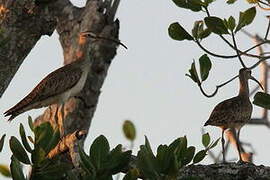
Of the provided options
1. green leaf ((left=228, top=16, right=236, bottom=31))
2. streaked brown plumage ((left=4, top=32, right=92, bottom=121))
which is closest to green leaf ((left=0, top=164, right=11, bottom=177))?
green leaf ((left=228, top=16, right=236, bottom=31))

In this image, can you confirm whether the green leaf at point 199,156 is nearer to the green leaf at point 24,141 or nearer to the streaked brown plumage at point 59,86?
the green leaf at point 24,141

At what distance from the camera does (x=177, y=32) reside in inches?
248

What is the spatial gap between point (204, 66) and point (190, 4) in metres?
0.54

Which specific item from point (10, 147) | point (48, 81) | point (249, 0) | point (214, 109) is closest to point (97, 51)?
point (48, 81)

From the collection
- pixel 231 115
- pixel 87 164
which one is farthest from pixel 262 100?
pixel 231 115

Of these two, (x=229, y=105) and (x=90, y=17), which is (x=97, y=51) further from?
(x=229, y=105)

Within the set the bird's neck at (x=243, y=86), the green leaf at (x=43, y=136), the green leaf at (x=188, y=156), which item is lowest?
the green leaf at (x=188, y=156)

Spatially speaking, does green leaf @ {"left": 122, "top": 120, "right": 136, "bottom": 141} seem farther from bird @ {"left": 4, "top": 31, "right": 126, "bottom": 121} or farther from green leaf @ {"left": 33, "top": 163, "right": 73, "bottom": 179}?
bird @ {"left": 4, "top": 31, "right": 126, "bottom": 121}

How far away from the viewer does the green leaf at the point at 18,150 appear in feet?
13.6

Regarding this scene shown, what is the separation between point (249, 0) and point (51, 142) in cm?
294

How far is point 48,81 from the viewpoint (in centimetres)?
1037

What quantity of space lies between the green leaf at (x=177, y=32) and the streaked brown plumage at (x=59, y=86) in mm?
3280

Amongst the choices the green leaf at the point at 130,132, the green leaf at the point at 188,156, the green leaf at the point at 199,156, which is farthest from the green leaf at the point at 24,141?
the green leaf at the point at 199,156

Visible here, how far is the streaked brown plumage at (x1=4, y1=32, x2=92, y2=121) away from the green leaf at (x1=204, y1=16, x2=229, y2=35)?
370 cm
